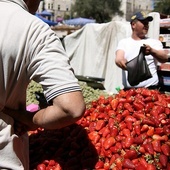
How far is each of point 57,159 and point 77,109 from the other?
130 centimetres

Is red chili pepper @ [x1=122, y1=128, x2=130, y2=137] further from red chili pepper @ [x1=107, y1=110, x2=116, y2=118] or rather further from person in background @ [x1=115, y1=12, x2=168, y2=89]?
person in background @ [x1=115, y1=12, x2=168, y2=89]

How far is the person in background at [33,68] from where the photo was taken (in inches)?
53.9

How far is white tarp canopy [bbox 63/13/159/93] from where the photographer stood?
25.3 feet

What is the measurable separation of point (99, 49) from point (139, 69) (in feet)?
14.2

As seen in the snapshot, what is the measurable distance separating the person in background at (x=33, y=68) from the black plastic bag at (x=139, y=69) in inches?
112

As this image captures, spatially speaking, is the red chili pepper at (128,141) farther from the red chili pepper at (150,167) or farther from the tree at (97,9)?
the tree at (97,9)

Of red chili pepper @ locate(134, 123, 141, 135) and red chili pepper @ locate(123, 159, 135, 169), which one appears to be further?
red chili pepper @ locate(134, 123, 141, 135)

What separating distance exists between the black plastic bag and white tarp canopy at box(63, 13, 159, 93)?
3.10 meters

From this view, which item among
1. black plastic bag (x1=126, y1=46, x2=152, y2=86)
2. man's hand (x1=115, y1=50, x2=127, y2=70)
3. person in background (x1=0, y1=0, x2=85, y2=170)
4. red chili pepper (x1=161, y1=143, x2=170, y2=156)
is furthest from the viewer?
man's hand (x1=115, y1=50, x2=127, y2=70)

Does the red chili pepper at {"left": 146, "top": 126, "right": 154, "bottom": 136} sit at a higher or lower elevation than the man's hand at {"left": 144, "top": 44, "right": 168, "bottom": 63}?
lower

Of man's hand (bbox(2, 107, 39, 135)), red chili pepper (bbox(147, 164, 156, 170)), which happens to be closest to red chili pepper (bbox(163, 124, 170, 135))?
red chili pepper (bbox(147, 164, 156, 170))

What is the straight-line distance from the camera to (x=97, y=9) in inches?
2090

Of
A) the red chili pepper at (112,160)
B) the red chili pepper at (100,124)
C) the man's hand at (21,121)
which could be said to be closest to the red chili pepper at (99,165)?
the red chili pepper at (112,160)

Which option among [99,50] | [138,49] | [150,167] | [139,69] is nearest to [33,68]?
[150,167]
